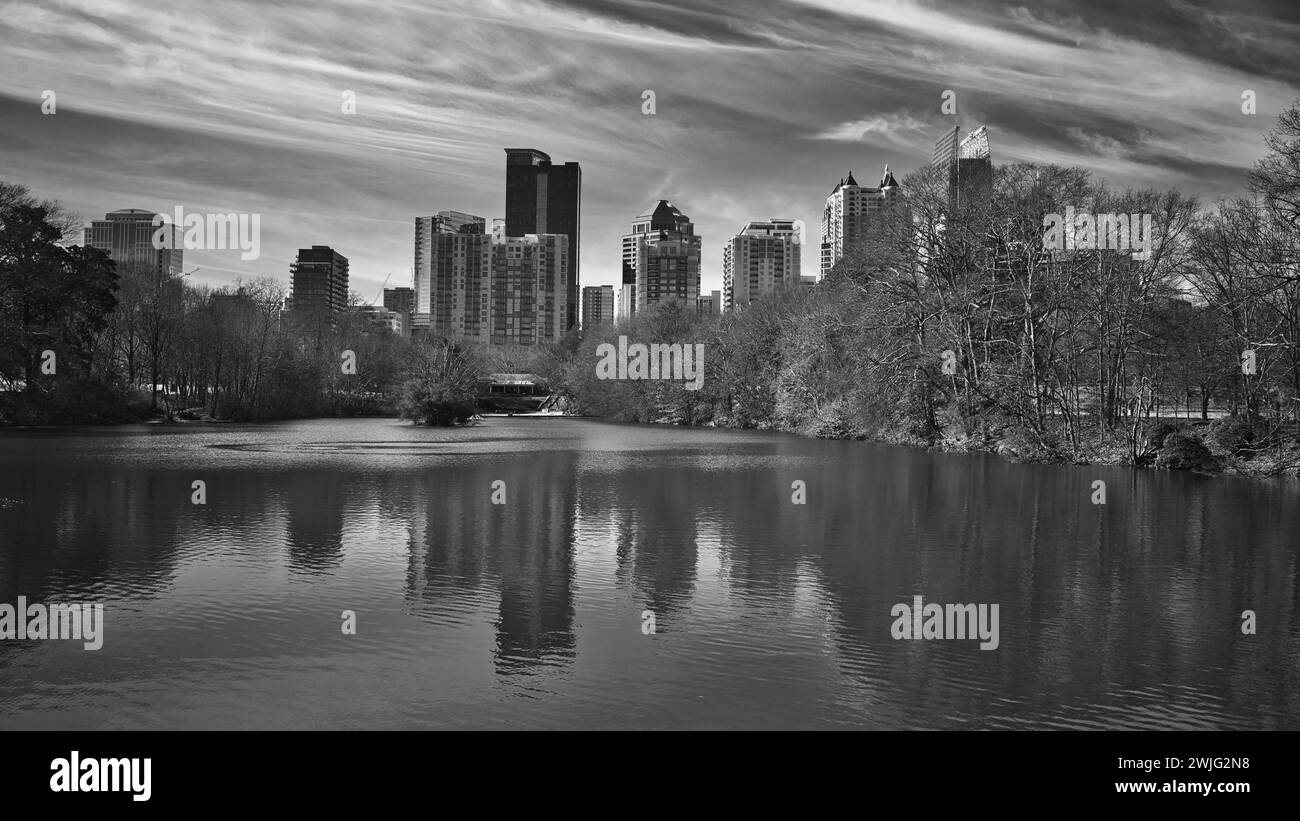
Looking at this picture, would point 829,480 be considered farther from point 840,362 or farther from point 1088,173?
point 840,362

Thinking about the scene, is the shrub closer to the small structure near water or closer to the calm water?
the calm water

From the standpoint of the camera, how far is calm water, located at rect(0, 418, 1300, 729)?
25.7ft

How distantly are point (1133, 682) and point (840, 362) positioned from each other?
44553 millimetres

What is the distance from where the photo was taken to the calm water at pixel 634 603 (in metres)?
7.84

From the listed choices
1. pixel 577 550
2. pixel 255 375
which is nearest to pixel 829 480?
pixel 577 550

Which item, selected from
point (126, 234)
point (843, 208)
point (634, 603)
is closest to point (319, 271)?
point (126, 234)

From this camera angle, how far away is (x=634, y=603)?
Answer: 11.5 meters

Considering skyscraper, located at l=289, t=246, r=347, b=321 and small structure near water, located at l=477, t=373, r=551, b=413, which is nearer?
small structure near water, located at l=477, t=373, r=551, b=413

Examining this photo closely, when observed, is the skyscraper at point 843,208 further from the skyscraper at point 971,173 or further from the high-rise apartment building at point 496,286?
the high-rise apartment building at point 496,286

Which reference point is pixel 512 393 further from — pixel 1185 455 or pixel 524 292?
pixel 524 292

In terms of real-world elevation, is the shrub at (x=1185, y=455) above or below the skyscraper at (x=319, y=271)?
below

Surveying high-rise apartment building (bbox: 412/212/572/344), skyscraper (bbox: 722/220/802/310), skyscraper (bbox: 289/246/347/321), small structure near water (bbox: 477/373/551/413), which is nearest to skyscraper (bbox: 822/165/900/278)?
skyscraper (bbox: 722/220/802/310)

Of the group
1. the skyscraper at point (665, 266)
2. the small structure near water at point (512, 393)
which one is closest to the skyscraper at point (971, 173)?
the small structure near water at point (512, 393)
